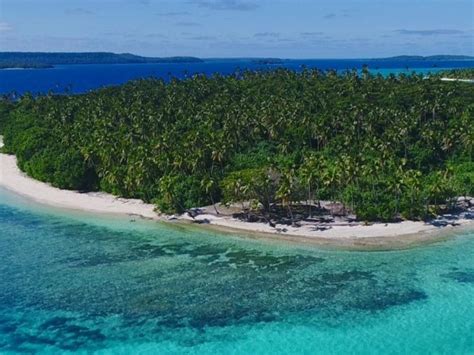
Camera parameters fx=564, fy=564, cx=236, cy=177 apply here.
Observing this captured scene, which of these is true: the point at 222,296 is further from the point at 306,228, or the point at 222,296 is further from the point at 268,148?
the point at 268,148

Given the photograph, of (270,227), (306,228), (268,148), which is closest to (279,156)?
(268,148)

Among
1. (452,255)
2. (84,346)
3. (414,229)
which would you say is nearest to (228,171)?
(414,229)

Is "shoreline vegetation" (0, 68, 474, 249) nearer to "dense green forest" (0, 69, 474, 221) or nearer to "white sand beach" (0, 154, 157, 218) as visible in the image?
"dense green forest" (0, 69, 474, 221)

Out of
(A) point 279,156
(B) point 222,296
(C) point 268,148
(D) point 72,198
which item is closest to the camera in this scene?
(B) point 222,296

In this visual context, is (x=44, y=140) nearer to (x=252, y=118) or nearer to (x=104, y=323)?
(x=252, y=118)

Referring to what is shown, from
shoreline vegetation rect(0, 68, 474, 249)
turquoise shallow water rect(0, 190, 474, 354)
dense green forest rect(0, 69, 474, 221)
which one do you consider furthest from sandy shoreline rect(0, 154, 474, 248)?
turquoise shallow water rect(0, 190, 474, 354)

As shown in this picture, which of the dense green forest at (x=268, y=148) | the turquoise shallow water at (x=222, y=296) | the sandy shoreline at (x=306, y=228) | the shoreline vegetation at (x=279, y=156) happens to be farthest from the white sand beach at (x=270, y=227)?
the turquoise shallow water at (x=222, y=296)
